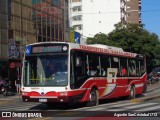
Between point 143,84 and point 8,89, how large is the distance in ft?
36.8

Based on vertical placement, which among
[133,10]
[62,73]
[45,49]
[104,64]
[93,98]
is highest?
[133,10]

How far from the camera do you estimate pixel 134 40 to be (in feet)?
198

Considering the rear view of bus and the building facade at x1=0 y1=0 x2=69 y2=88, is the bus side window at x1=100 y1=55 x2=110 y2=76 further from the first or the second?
the building facade at x1=0 y1=0 x2=69 y2=88

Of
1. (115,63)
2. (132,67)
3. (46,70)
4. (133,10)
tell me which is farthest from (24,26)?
(133,10)

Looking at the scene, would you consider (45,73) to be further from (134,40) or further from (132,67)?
(134,40)

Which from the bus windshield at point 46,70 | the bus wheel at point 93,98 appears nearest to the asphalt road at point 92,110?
the bus wheel at point 93,98

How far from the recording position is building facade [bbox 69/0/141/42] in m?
109

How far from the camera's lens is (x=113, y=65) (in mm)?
23375

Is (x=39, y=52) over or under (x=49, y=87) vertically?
over

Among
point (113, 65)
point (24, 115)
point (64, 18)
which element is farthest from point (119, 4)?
point (24, 115)

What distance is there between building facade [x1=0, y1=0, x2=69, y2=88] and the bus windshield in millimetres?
17200

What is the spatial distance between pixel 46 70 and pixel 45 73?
141mm

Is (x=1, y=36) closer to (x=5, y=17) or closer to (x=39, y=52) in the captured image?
(x=5, y=17)

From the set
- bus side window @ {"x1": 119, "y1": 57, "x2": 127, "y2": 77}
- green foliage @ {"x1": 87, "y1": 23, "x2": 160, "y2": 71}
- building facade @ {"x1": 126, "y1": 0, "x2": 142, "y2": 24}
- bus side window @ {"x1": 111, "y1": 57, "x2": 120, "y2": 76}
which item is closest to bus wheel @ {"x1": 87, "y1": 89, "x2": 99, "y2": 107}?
bus side window @ {"x1": 111, "y1": 57, "x2": 120, "y2": 76}
